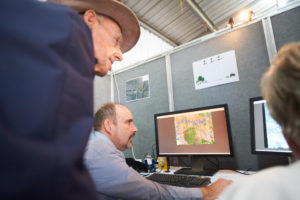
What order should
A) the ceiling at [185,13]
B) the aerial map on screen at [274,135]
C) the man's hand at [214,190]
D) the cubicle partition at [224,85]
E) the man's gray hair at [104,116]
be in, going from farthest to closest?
the ceiling at [185,13] < the man's gray hair at [104,116] < the cubicle partition at [224,85] < the aerial map on screen at [274,135] < the man's hand at [214,190]

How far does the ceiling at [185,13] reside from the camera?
104 inches

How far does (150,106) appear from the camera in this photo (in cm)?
149

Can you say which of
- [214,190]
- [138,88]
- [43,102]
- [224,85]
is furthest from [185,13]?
[43,102]

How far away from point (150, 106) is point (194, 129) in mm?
478

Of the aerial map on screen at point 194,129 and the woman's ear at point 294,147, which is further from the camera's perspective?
the aerial map on screen at point 194,129

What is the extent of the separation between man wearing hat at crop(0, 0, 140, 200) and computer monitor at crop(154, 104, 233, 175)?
95cm

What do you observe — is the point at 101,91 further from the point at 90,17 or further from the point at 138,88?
the point at 90,17

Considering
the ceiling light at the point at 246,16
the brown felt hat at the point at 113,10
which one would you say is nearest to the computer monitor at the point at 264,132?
the ceiling light at the point at 246,16

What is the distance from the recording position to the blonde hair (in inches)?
11.0

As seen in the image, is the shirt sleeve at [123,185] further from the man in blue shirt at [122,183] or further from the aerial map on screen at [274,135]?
the aerial map on screen at [274,135]

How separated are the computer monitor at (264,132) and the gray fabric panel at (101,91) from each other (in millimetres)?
1298

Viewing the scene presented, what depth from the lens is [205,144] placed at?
3.59 ft

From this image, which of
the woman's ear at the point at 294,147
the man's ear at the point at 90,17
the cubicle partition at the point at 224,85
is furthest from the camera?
the cubicle partition at the point at 224,85

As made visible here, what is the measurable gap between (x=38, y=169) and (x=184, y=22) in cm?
346
